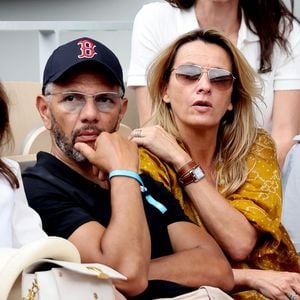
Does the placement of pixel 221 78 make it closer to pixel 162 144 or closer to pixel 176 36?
pixel 162 144

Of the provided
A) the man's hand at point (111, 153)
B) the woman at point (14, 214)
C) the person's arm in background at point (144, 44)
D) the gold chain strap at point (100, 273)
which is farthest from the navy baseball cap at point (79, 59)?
the person's arm in background at point (144, 44)

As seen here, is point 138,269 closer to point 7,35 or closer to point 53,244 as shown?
point 53,244

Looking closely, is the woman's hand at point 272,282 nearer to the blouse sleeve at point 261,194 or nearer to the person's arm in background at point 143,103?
the blouse sleeve at point 261,194

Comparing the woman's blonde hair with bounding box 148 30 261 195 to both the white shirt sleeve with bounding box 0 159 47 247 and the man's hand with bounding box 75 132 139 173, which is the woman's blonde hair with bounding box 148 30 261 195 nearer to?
the man's hand with bounding box 75 132 139 173

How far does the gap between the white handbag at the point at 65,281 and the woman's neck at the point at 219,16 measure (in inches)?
90.0

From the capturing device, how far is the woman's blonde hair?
3.46 meters

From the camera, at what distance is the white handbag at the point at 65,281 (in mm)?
1824

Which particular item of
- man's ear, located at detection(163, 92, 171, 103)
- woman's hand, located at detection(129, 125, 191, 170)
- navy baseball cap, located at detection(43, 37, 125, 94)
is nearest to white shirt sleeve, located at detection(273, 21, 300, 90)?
man's ear, located at detection(163, 92, 171, 103)

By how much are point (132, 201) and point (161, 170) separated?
68 centimetres

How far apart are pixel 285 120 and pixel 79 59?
146cm

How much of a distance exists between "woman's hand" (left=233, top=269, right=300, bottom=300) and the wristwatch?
35 cm

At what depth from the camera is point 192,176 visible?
10.7 feet

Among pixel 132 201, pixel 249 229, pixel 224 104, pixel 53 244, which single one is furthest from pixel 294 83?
pixel 53 244

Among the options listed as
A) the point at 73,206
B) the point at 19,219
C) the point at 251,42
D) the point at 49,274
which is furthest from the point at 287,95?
Answer: the point at 49,274
